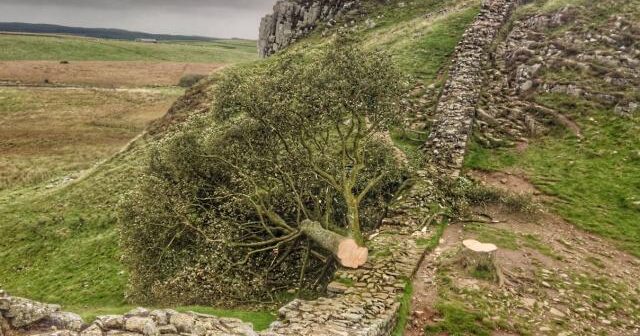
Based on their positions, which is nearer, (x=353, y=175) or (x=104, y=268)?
(x=353, y=175)

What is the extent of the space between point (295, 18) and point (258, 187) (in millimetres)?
61760

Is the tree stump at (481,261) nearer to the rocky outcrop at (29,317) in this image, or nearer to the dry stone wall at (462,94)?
the dry stone wall at (462,94)

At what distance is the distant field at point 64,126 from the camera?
60.4 meters

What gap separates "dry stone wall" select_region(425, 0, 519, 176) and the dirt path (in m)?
6.94

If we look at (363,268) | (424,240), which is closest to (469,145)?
(424,240)

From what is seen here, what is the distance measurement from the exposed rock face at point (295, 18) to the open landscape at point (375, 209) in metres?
33.4

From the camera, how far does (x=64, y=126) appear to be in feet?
263

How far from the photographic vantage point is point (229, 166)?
78.8 ft

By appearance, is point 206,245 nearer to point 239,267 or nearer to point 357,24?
point 239,267

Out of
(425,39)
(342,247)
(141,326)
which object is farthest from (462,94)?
(141,326)

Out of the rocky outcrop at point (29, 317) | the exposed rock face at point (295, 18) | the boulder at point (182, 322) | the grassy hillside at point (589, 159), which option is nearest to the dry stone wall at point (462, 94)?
the grassy hillside at point (589, 159)

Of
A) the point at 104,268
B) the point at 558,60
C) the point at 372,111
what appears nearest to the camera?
the point at 372,111

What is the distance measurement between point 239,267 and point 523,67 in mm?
31684

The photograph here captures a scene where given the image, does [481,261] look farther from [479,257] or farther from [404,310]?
[404,310]
